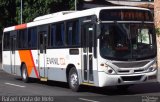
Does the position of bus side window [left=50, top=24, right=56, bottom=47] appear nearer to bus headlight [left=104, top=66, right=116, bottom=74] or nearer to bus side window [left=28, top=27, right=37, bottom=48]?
bus side window [left=28, top=27, right=37, bottom=48]

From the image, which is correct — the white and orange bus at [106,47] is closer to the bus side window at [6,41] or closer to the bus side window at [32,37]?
the bus side window at [32,37]

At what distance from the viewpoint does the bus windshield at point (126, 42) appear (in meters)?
15.4

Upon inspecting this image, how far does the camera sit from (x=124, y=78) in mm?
15531

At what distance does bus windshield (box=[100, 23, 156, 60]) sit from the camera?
50.4 feet

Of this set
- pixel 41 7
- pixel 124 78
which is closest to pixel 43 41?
pixel 124 78

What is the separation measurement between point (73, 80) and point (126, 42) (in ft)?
9.25

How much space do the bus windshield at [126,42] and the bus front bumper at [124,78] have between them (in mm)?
595

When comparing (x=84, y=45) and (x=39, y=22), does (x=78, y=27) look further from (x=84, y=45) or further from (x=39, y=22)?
(x=39, y=22)

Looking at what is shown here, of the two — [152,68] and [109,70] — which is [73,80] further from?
[152,68]

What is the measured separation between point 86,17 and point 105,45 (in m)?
1.54

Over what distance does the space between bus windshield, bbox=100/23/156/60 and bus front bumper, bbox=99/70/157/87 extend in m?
0.60

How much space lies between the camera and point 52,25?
1928 centimetres

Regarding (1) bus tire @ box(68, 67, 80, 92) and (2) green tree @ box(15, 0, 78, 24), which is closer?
(1) bus tire @ box(68, 67, 80, 92)

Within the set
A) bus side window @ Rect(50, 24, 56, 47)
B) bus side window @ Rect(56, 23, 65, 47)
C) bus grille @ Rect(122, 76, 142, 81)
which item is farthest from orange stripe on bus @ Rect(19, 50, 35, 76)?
bus grille @ Rect(122, 76, 142, 81)
